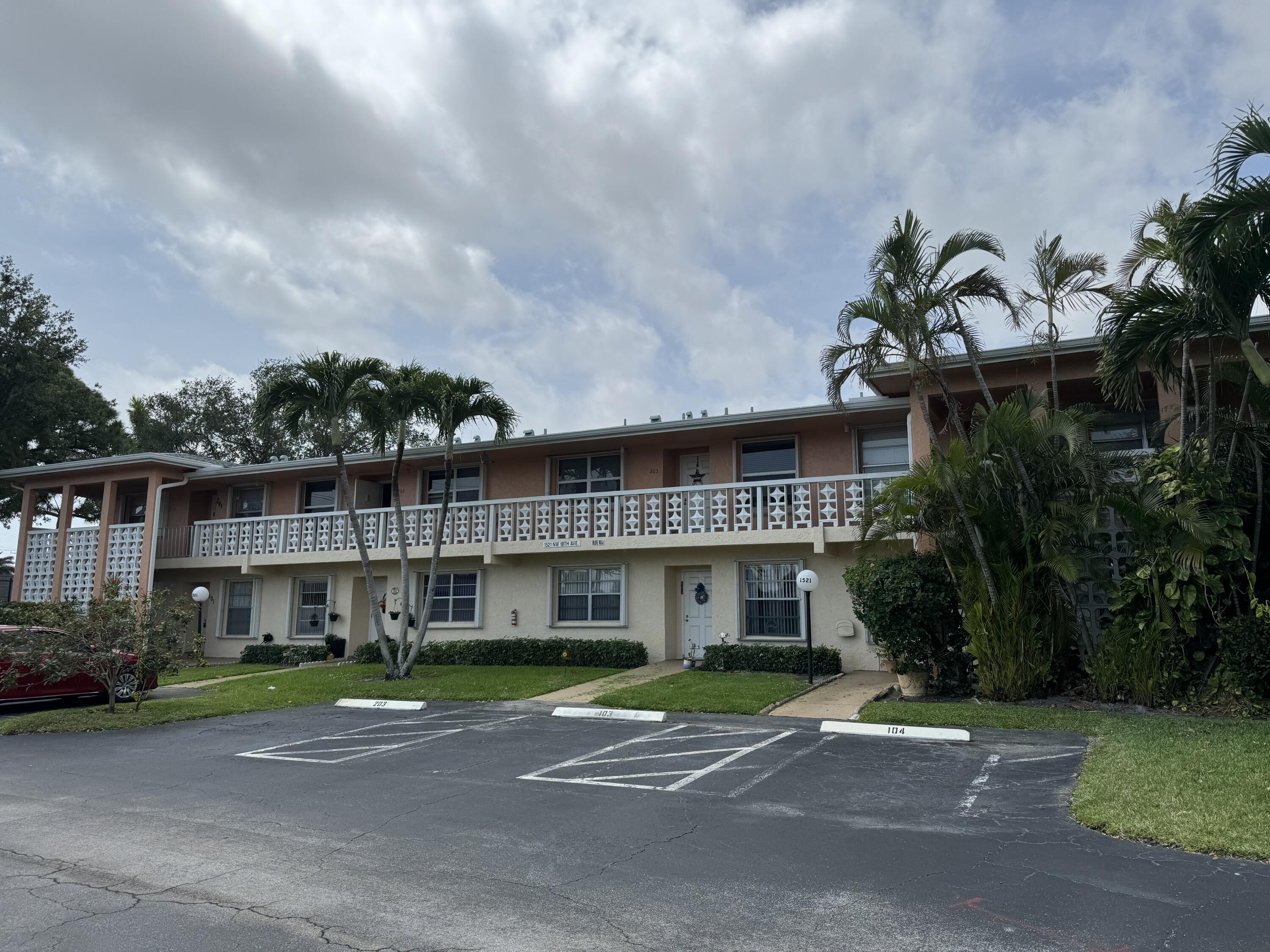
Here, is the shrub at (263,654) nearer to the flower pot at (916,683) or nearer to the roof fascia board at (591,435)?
the roof fascia board at (591,435)

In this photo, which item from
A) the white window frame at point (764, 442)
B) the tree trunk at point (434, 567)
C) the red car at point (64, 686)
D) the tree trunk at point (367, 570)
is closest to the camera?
the red car at point (64, 686)

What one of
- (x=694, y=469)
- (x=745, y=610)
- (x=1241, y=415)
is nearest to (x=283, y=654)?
(x=694, y=469)

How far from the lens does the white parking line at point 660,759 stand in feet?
27.2

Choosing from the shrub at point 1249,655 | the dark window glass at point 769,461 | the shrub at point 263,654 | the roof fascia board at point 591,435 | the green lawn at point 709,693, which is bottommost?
the green lawn at point 709,693

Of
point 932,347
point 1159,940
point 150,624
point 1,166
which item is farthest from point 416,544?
point 1159,940

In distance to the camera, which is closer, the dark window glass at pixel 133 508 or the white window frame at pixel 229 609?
the white window frame at pixel 229 609

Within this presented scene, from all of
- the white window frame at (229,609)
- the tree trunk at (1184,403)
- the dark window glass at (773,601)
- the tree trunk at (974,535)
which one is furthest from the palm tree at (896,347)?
the white window frame at (229,609)

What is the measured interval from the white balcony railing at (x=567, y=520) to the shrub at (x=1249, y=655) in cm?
507

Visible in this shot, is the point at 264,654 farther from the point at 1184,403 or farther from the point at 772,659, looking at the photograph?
the point at 1184,403

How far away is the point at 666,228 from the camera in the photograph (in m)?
19.0

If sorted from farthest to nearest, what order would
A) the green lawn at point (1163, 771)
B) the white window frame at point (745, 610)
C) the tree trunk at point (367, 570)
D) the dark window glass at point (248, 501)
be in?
the dark window glass at point (248, 501) → the white window frame at point (745, 610) → the tree trunk at point (367, 570) → the green lawn at point (1163, 771)

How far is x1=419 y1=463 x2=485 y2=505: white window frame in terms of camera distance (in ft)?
73.4

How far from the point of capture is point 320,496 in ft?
83.3

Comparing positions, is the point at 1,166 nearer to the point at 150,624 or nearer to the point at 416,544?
the point at 150,624
